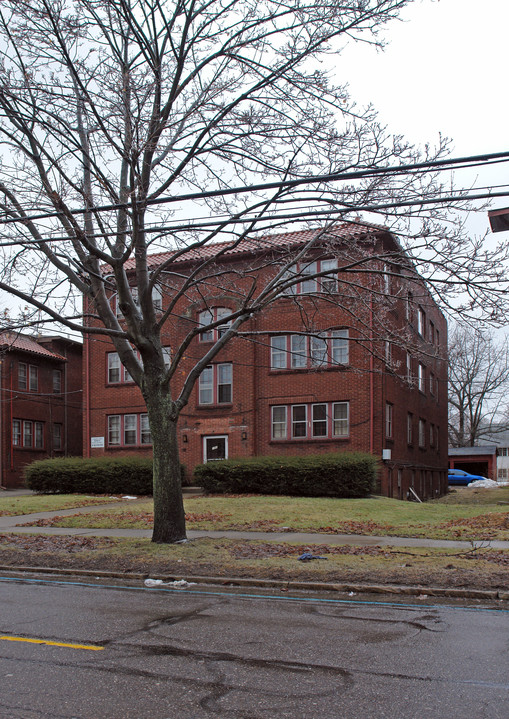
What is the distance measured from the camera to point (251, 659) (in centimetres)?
601

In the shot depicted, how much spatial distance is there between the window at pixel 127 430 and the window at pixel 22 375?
8.67 m

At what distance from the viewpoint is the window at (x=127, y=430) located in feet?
105

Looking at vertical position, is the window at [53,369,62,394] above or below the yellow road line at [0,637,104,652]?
above

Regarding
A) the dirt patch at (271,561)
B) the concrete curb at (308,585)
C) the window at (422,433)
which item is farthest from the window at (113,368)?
the concrete curb at (308,585)

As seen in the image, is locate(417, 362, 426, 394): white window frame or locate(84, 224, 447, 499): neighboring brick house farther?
locate(417, 362, 426, 394): white window frame

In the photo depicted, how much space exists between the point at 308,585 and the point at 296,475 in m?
15.3

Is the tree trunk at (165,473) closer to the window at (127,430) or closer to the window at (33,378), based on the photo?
the window at (127,430)

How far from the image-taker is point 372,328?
1330 centimetres

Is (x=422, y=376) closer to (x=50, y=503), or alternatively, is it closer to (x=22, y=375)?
(x=50, y=503)

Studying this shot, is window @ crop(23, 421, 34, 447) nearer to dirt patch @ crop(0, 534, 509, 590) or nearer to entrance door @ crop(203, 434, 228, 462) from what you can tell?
entrance door @ crop(203, 434, 228, 462)

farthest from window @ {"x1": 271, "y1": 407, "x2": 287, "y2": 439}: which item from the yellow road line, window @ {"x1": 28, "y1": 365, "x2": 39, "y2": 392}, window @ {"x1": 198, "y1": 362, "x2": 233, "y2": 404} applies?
the yellow road line

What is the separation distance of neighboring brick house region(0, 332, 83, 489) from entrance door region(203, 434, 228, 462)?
1077cm

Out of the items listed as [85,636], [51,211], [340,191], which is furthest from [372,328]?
[85,636]

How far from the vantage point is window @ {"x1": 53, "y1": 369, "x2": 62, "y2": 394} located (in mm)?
41781
